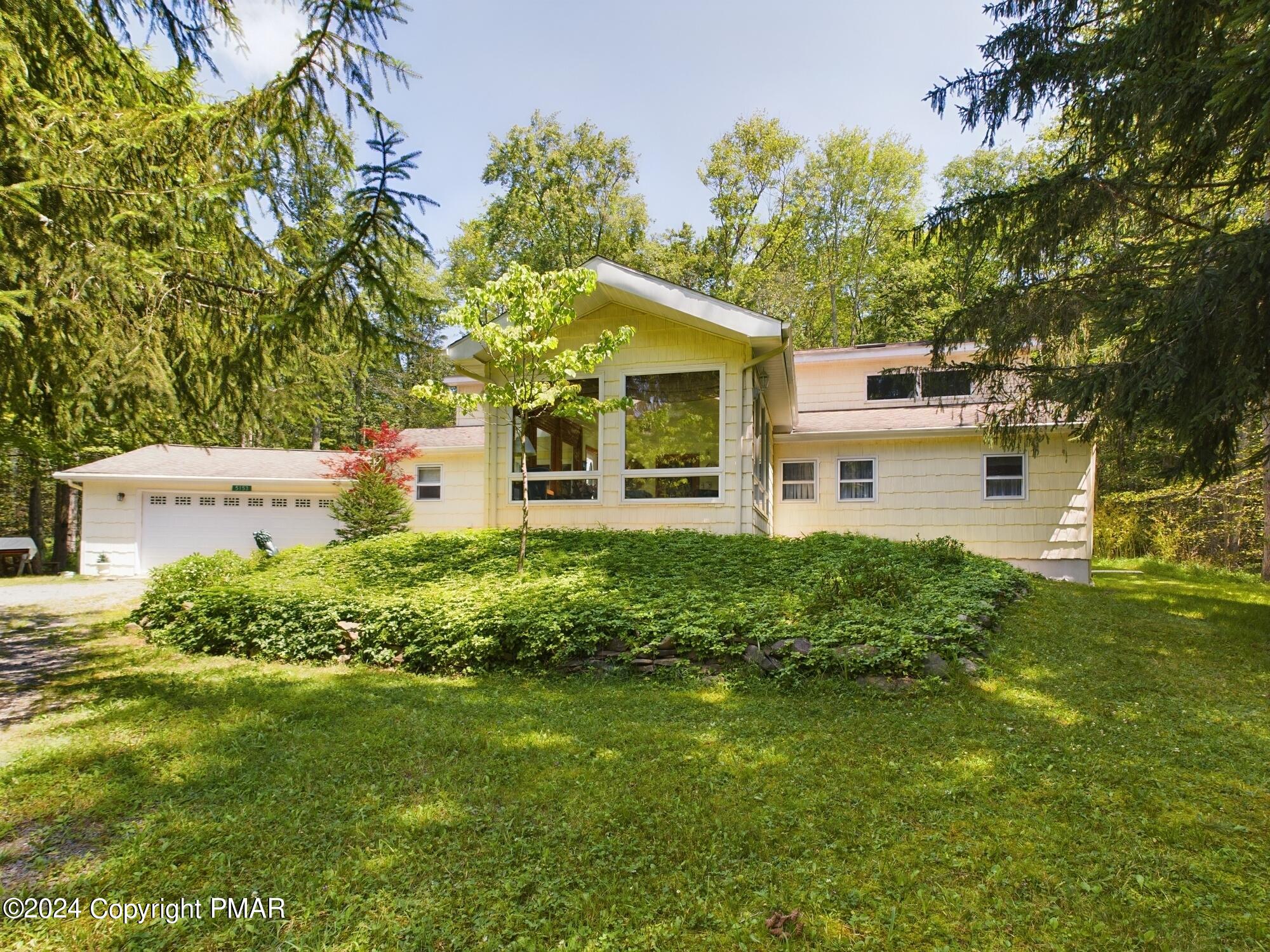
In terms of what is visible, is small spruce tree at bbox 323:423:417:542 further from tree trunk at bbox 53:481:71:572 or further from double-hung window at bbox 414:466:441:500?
tree trunk at bbox 53:481:71:572

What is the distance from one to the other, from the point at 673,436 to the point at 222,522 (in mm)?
11894

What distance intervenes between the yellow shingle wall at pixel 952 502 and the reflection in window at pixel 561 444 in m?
4.67

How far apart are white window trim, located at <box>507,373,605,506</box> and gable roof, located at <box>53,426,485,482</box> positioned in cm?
399

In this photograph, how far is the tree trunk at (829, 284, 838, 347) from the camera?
26297 mm

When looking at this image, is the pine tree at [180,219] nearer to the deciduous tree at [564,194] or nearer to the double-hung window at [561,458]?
the double-hung window at [561,458]

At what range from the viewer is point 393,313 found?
14.8 feet

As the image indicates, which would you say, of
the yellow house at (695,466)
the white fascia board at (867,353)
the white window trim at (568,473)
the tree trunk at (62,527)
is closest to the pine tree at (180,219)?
the yellow house at (695,466)

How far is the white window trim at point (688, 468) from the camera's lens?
9672mm

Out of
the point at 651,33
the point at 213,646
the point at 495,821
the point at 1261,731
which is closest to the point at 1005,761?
the point at 1261,731

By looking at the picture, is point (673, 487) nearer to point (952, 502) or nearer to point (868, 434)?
point (868, 434)

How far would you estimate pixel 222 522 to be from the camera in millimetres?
15484

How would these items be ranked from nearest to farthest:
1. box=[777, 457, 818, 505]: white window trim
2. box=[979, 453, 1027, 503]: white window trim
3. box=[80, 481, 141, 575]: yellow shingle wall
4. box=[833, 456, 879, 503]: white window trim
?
box=[979, 453, 1027, 503]: white window trim → box=[833, 456, 879, 503]: white window trim → box=[777, 457, 818, 505]: white window trim → box=[80, 481, 141, 575]: yellow shingle wall

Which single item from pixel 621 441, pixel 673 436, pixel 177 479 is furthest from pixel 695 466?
pixel 177 479

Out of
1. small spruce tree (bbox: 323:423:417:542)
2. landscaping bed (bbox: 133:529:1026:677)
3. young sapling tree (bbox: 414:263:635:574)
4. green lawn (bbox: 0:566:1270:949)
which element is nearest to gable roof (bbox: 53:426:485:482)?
small spruce tree (bbox: 323:423:417:542)
